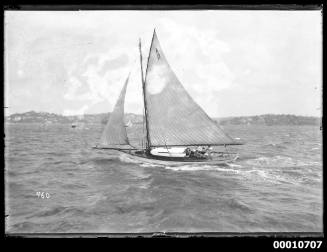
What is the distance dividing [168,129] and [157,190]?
1607 millimetres

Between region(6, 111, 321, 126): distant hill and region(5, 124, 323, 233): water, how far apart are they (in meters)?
0.11

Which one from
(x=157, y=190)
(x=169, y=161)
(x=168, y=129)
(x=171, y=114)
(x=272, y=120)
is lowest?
(x=157, y=190)

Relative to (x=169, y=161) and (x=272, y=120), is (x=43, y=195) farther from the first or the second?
(x=272, y=120)

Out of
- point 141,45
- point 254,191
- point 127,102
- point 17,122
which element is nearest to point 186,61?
point 141,45

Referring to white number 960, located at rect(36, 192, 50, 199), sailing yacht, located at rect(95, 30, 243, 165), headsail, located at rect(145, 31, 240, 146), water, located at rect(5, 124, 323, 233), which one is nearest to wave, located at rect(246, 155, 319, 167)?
water, located at rect(5, 124, 323, 233)

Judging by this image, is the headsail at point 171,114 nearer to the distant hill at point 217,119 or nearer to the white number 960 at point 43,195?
the distant hill at point 217,119

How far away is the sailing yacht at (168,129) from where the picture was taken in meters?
5.70

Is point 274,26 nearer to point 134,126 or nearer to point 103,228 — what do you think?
point 134,126

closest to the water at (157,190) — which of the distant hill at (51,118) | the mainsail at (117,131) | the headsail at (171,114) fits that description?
the distant hill at (51,118)

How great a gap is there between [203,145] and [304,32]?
2854mm

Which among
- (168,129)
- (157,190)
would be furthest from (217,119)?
(157,190)

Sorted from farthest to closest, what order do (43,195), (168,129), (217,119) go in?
(168,129) < (217,119) < (43,195)

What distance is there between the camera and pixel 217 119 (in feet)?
17.8

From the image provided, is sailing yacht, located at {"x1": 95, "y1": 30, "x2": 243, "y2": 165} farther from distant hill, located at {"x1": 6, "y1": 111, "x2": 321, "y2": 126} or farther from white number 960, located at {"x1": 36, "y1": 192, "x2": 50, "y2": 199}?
white number 960, located at {"x1": 36, "y1": 192, "x2": 50, "y2": 199}
